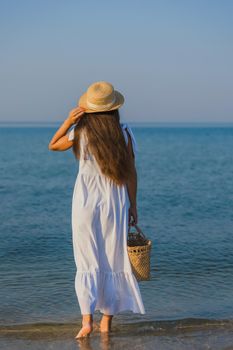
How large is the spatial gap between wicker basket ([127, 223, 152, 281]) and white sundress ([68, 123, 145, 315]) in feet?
0.15

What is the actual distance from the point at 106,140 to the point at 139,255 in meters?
1.03

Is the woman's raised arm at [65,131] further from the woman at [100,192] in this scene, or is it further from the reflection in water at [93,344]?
the reflection in water at [93,344]

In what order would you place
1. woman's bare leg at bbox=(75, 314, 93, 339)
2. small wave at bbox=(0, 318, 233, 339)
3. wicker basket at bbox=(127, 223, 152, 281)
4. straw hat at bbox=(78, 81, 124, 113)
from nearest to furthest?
straw hat at bbox=(78, 81, 124, 113) → wicker basket at bbox=(127, 223, 152, 281) → woman's bare leg at bbox=(75, 314, 93, 339) → small wave at bbox=(0, 318, 233, 339)

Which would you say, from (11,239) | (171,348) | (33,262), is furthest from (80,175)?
(11,239)

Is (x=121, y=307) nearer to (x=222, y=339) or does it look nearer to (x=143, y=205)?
(x=222, y=339)

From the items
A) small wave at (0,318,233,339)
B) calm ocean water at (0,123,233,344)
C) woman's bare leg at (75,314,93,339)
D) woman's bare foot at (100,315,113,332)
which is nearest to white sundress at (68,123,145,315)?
woman's bare leg at (75,314,93,339)

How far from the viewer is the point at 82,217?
523 cm

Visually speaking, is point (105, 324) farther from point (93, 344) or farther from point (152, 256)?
point (152, 256)

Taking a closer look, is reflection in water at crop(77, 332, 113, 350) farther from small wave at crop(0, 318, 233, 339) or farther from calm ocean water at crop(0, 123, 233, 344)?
calm ocean water at crop(0, 123, 233, 344)

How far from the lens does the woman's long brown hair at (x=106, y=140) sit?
17.0ft

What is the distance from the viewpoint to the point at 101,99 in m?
5.12

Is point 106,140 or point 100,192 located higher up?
point 106,140

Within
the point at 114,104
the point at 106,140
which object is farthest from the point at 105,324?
the point at 114,104

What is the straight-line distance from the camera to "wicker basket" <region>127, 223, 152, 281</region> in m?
5.34
